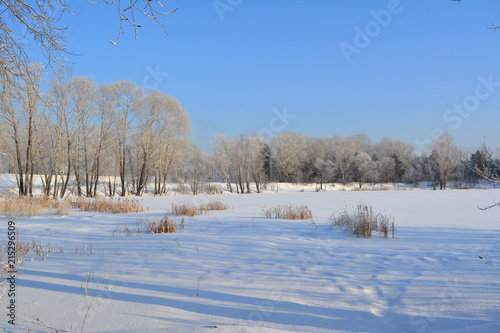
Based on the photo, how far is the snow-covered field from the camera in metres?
2.68

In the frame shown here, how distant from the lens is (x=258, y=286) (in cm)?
352

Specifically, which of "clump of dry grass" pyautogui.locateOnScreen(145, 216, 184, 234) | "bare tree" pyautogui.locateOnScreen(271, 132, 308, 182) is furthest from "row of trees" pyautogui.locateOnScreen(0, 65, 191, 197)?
"bare tree" pyautogui.locateOnScreen(271, 132, 308, 182)

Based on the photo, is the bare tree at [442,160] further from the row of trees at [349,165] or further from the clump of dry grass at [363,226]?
the clump of dry grass at [363,226]

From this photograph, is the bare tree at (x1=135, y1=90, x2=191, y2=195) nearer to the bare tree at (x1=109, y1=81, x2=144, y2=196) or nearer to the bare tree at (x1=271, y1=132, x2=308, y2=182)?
the bare tree at (x1=109, y1=81, x2=144, y2=196)

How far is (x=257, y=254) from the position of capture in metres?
4.95

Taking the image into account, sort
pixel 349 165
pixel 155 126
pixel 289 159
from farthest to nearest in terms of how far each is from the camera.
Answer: pixel 349 165, pixel 289 159, pixel 155 126

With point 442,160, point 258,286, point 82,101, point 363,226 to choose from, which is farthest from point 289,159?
point 258,286

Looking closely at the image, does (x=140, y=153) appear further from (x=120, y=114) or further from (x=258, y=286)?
(x=258, y=286)

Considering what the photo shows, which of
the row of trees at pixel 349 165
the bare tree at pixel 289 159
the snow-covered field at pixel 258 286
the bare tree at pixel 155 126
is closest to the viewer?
the snow-covered field at pixel 258 286

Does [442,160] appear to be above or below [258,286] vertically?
above

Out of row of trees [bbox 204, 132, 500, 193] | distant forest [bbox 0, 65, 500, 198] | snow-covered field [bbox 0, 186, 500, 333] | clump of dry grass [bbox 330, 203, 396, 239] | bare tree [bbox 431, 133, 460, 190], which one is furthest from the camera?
row of trees [bbox 204, 132, 500, 193]

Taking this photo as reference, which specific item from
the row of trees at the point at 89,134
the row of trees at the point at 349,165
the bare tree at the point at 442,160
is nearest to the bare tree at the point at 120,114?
the row of trees at the point at 89,134

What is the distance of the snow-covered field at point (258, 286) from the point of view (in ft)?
8.79

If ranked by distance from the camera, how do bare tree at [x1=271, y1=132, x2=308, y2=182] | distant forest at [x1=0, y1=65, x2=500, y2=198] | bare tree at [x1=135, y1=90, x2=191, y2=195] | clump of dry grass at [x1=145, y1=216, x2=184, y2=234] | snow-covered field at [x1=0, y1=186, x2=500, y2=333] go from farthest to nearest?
bare tree at [x1=271, y1=132, x2=308, y2=182] < bare tree at [x1=135, y1=90, x2=191, y2=195] < distant forest at [x1=0, y1=65, x2=500, y2=198] < clump of dry grass at [x1=145, y1=216, x2=184, y2=234] < snow-covered field at [x1=0, y1=186, x2=500, y2=333]
